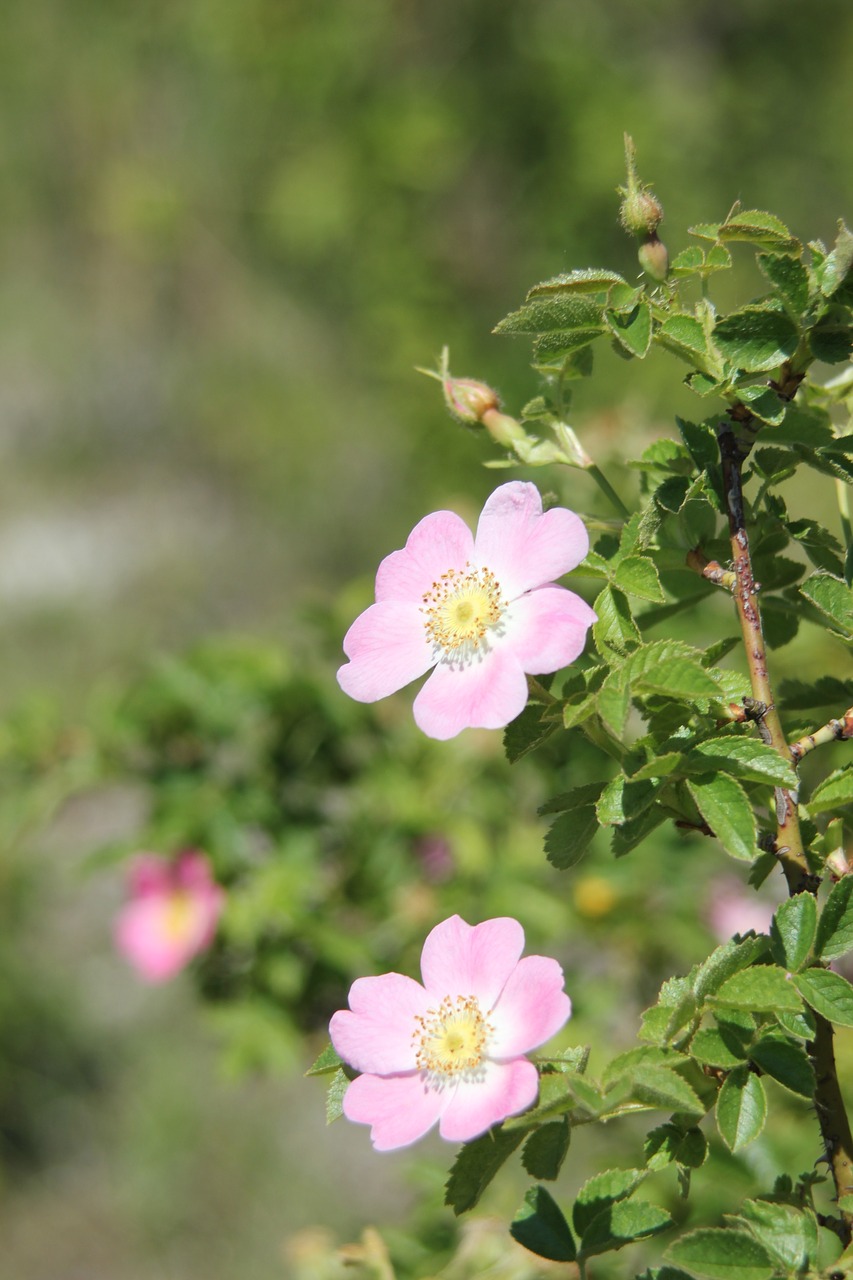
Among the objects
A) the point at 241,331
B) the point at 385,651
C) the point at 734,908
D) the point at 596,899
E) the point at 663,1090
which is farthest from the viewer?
the point at 241,331

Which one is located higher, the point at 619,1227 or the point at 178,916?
the point at 178,916

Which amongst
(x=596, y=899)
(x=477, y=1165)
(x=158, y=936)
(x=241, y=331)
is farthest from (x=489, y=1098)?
(x=241, y=331)

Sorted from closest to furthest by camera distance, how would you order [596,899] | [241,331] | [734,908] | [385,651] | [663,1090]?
1. [663,1090]
2. [385,651]
3. [596,899]
4. [734,908]
5. [241,331]

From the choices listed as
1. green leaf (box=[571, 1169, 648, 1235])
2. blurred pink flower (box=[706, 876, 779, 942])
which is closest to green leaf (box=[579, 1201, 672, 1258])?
green leaf (box=[571, 1169, 648, 1235])

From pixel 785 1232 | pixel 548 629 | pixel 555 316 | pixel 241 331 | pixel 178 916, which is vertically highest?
pixel 241 331

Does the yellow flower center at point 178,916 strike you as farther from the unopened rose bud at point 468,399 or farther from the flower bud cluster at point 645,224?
the flower bud cluster at point 645,224

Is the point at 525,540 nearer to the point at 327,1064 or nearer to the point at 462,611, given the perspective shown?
the point at 462,611

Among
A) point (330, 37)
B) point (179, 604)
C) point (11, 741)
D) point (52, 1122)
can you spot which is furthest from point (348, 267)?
point (11, 741)
